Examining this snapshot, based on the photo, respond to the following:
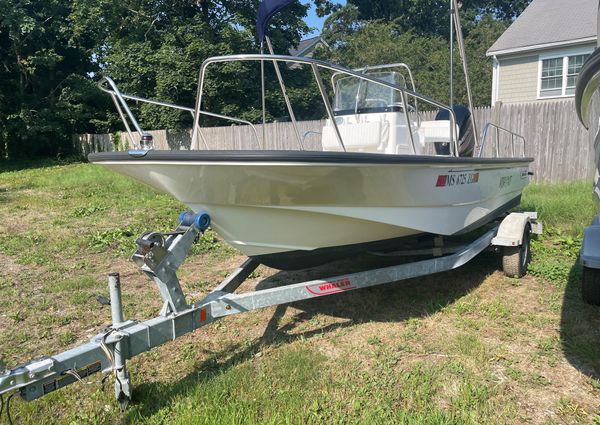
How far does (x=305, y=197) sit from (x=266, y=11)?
6.00 ft

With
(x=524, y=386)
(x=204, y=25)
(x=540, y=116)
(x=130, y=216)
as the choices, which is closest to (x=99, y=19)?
(x=204, y=25)

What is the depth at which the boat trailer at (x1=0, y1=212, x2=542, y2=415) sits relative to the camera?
7.73 feet

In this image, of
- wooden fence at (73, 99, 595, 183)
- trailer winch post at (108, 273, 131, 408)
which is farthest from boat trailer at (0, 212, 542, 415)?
wooden fence at (73, 99, 595, 183)

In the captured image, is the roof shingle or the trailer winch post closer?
the trailer winch post

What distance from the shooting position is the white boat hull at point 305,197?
308 cm

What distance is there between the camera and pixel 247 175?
3039mm

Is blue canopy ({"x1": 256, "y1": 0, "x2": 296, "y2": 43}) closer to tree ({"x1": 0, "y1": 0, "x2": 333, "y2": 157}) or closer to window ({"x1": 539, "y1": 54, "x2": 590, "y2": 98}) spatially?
window ({"x1": 539, "y1": 54, "x2": 590, "y2": 98})

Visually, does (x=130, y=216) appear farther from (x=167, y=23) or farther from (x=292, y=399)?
(x=167, y=23)

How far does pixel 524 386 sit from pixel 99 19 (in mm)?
24915

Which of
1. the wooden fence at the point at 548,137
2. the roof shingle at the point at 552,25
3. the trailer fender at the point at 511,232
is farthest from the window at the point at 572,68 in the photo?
the trailer fender at the point at 511,232

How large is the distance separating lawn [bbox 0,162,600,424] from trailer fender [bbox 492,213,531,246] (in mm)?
420

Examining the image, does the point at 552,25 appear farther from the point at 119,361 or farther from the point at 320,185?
the point at 119,361

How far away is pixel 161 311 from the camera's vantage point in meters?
3.01

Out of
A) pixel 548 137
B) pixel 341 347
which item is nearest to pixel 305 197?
pixel 341 347
